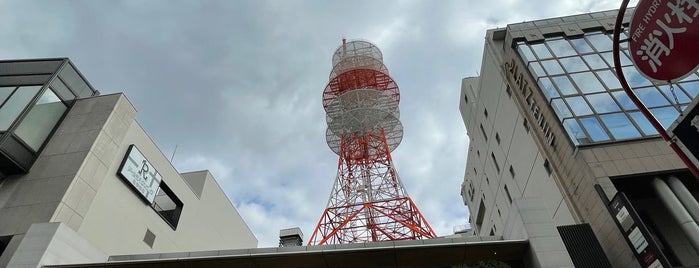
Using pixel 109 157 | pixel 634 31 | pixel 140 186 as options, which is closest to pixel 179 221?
pixel 140 186

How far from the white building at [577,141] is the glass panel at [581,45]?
0.15 feet

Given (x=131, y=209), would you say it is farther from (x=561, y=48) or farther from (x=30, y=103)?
(x=561, y=48)

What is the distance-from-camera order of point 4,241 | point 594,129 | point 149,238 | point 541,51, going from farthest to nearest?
point 541,51 → point 149,238 → point 594,129 → point 4,241

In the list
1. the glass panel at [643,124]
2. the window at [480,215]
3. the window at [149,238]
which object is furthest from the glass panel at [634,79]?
the window at [149,238]

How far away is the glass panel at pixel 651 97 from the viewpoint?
17.3 m

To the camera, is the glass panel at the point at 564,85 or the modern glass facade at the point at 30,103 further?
the glass panel at the point at 564,85

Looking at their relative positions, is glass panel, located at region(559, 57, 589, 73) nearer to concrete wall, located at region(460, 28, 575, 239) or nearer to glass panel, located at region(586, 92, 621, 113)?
glass panel, located at region(586, 92, 621, 113)

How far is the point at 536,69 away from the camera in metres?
20.4

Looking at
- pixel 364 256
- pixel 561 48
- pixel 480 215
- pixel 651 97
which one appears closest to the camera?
pixel 364 256

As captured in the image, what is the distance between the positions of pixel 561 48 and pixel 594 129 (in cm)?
648

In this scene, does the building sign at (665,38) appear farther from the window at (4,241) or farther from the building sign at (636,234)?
the window at (4,241)

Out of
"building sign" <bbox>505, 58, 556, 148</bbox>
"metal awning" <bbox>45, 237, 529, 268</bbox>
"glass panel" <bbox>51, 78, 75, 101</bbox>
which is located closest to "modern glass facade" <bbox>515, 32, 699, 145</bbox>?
"building sign" <bbox>505, 58, 556, 148</bbox>

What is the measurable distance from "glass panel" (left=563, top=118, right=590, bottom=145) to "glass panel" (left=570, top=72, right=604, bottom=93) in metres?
2.51

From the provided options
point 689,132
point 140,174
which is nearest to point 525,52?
point 689,132
